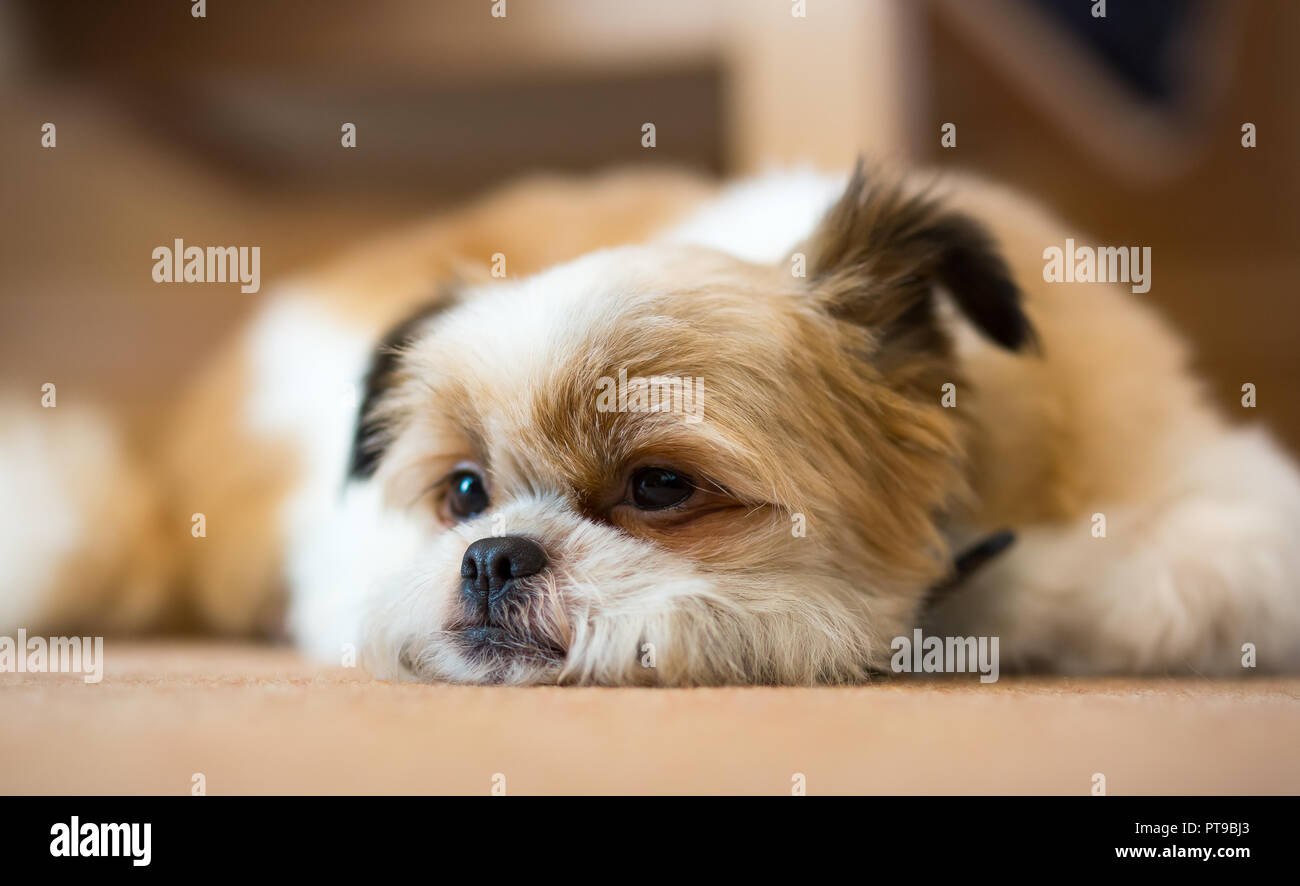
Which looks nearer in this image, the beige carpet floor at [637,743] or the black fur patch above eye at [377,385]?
the beige carpet floor at [637,743]

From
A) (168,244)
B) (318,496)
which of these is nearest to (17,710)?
(318,496)

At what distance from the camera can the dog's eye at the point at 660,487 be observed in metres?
1.18

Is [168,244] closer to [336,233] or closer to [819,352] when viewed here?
[336,233]

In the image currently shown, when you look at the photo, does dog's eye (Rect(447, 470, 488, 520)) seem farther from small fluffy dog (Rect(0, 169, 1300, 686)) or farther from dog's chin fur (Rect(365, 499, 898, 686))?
dog's chin fur (Rect(365, 499, 898, 686))

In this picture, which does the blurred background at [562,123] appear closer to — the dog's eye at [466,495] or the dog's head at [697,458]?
the dog's head at [697,458]

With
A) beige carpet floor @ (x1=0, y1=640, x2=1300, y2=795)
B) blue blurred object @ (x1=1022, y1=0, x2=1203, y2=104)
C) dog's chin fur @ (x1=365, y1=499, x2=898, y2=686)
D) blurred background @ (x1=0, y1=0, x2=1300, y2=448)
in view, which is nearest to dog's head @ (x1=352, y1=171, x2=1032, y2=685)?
dog's chin fur @ (x1=365, y1=499, x2=898, y2=686)

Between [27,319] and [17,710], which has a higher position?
[27,319]

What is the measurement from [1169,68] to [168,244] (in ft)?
9.92

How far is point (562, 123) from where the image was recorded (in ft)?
10.9

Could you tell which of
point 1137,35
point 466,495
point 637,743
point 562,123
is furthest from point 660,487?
point 1137,35

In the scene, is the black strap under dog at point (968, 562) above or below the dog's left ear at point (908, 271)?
below

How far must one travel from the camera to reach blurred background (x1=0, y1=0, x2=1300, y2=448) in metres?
2.84

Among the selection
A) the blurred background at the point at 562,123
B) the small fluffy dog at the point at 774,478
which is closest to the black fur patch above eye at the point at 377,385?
the small fluffy dog at the point at 774,478

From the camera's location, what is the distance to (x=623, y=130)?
133 inches
